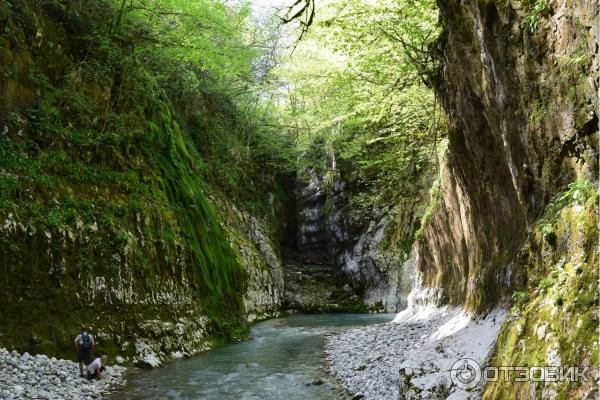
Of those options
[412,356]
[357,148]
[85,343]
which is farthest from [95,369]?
[357,148]

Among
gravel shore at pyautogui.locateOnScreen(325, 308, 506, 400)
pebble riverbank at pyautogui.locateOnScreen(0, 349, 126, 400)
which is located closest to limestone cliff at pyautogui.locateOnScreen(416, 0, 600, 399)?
gravel shore at pyautogui.locateOnScreen(325, 308, 506, 400)

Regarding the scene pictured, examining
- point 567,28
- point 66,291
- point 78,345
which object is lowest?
point 78,345

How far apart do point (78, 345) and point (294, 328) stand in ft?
34.0

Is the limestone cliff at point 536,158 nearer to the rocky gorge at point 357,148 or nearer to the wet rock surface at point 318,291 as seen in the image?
the rocky gorge at point 357,148

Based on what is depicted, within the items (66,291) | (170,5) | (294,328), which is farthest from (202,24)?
(294,328)

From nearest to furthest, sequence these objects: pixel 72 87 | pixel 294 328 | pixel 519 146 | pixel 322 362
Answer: pixel 519 146, pixel 322 362, pixel 72 87, pixel 294 328

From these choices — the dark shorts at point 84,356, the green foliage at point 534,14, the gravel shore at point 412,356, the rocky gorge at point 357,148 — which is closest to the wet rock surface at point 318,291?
the rocky gorge at point 357,148

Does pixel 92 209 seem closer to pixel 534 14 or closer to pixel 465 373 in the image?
pixel 465 373

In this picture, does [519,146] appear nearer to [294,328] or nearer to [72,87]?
[72,87]

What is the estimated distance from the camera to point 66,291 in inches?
393

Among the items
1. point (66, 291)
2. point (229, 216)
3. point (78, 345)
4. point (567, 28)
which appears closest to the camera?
point (567, 28)

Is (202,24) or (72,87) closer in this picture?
(72,87)

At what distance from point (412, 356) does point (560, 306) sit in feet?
14.5

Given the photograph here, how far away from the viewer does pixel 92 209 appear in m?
11.2
